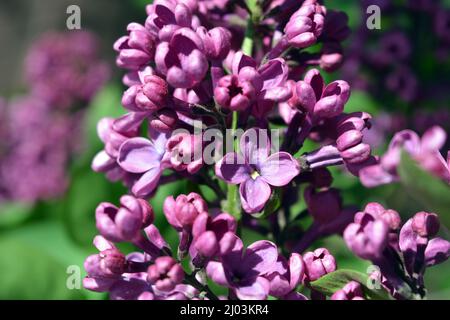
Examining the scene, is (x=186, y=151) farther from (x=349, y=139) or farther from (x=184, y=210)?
(x=349, y=139)

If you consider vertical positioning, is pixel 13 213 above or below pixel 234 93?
below

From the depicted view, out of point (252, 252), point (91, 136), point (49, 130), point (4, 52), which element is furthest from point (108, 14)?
point (252, 252)

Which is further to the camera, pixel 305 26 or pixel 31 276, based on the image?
pixel 31 276

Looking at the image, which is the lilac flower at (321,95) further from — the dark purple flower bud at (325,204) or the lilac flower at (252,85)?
the dark purple flower bud at (325,204)

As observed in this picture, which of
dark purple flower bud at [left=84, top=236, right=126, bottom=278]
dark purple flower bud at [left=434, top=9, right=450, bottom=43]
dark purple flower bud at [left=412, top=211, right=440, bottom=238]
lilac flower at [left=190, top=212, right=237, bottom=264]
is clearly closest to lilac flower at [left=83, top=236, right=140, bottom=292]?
dark purple flower bud at [left=84, top=236, right=126, bottom=278]

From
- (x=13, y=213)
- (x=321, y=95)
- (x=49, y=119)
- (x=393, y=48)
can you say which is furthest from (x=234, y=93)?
(x=49, y=119)

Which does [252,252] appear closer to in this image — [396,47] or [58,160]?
[396,47]

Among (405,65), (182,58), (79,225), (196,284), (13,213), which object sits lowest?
(13,213)
